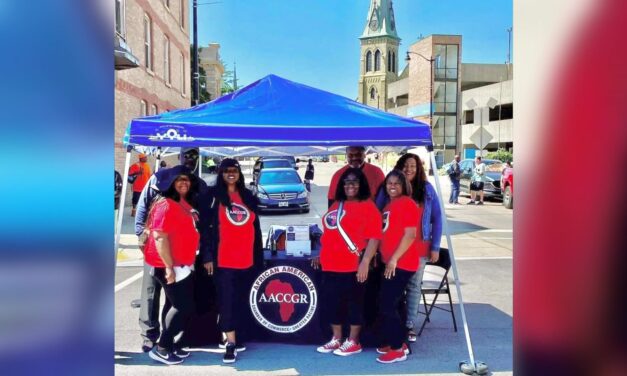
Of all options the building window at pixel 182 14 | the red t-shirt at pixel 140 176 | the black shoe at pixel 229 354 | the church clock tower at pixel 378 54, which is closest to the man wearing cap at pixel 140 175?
the red t-shirt at pixel 140 176

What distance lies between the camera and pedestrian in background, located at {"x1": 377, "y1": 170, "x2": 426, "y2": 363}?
4.18 meters

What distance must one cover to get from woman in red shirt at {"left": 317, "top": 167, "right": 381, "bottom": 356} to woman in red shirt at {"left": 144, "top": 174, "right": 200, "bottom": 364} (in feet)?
3.99

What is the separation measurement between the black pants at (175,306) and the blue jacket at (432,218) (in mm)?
2011

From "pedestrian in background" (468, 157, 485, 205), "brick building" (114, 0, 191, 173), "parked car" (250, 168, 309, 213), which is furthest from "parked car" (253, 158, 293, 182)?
"pedestrian in background" (468, 157, 485, 205)

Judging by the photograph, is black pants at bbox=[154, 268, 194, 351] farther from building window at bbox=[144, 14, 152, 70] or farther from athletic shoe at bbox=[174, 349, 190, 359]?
building window at bbox=[144, 14, 152, 70]

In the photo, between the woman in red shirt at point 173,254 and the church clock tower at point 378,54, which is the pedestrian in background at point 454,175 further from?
the church clock tower at point 378,54

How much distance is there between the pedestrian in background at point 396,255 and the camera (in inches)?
164

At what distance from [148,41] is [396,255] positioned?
18185mm

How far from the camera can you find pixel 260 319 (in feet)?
15.7
